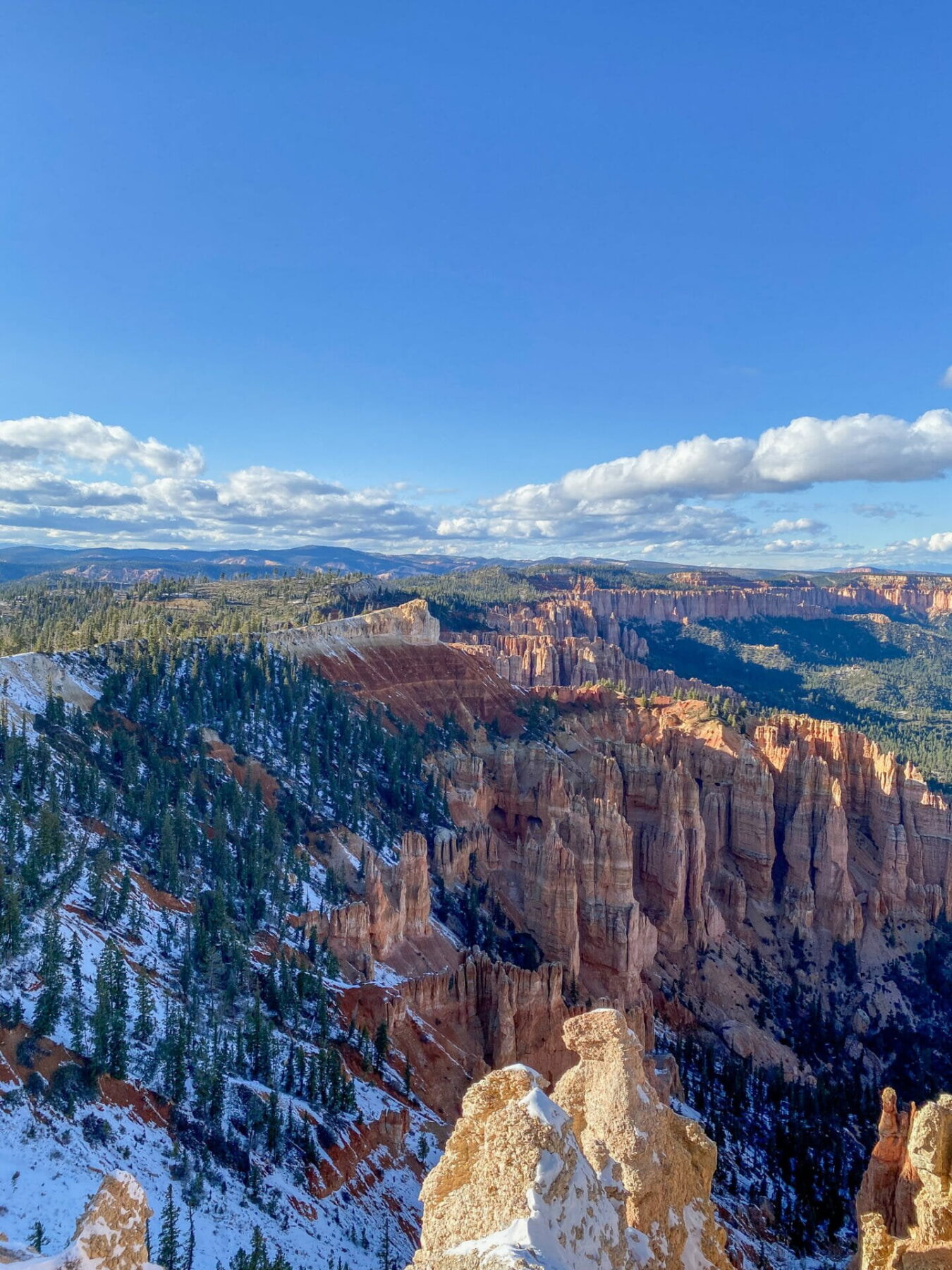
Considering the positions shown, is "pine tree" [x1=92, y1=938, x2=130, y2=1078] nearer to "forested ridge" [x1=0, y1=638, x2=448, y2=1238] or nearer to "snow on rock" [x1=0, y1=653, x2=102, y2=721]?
"forested ridge" [x1=0, y1=638, x2=448, y2=1238]

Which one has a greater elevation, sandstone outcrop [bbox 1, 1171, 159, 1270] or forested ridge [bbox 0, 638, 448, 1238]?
sandstone outcrop [bbox 1, 1171, 159, 1270]

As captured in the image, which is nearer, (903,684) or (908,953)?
(908,953)

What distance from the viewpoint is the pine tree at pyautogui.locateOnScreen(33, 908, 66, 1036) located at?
20.3m

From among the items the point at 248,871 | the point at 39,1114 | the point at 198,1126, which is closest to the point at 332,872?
the point at 248,871

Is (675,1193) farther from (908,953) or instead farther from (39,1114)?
(908,953)

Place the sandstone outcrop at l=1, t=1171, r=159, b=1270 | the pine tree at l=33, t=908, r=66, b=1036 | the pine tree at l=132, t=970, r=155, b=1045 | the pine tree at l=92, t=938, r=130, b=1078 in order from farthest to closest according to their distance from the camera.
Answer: the pine tree at l=132, t=970, r=155, b=1045
the pine tree at l=92, t=938, r=130, b=1078
the pine tree at l=33, t=908, r=66, b=1036
the sandstone outcrop at l=1, t=1171, r=159, b=1270

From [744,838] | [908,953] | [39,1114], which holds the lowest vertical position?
[908,953]

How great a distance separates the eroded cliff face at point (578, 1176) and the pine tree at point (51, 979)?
14.3 m

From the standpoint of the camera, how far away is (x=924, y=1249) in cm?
1376

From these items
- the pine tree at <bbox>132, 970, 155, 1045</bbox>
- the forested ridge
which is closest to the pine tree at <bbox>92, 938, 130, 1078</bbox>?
the forested ridge

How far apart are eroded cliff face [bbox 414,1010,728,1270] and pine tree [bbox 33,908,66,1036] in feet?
46.9

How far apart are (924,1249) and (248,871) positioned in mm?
31259

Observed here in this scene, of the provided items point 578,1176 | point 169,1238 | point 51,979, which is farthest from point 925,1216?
point 51,979

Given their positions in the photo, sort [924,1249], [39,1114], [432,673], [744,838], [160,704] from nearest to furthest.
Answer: [924,1249]
[39,1114]
[160,704]
[744,838]
[432,673]
